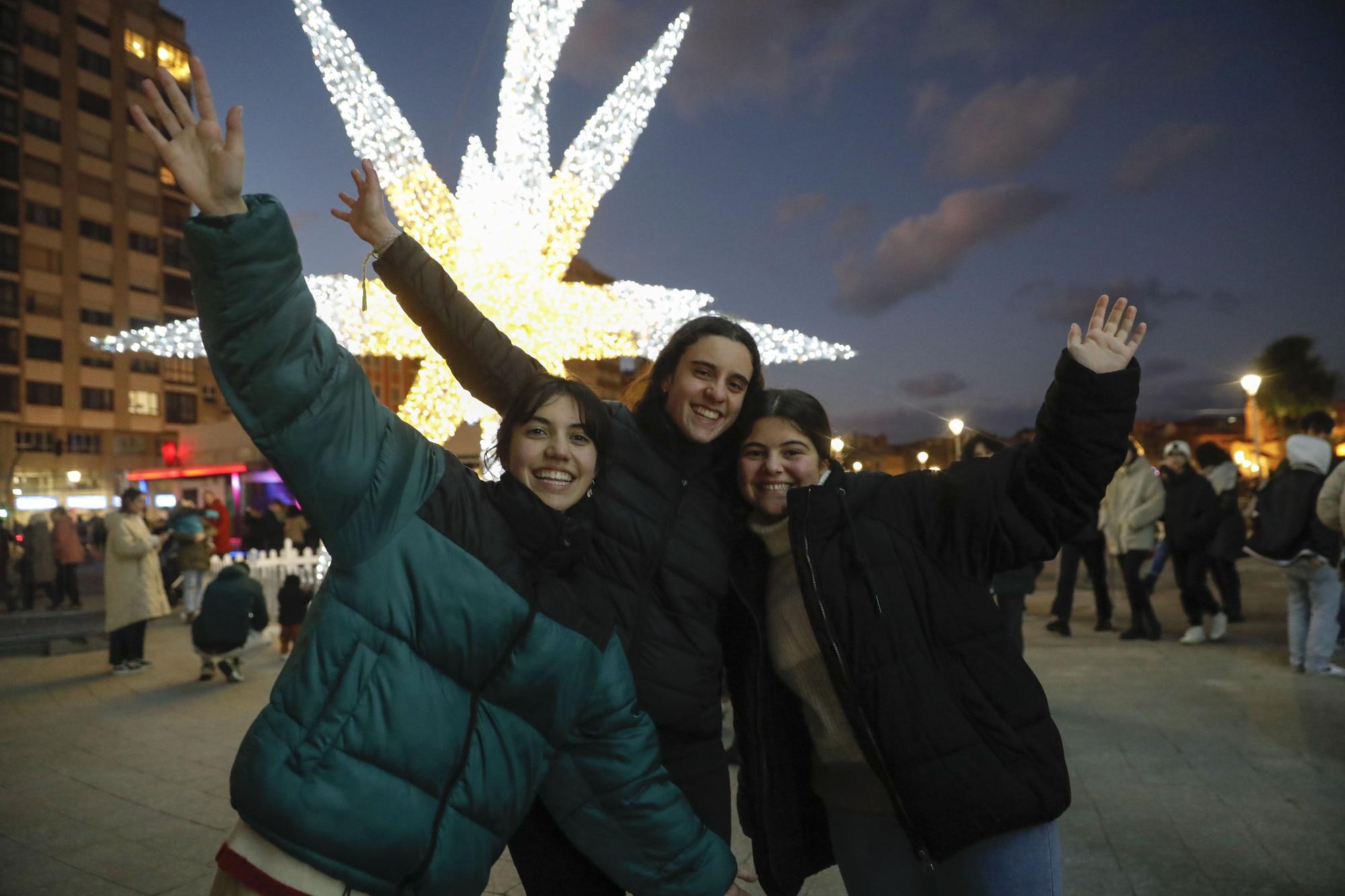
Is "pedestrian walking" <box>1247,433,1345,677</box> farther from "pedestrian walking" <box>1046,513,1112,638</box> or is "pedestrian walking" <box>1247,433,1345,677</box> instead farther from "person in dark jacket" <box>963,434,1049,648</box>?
"person in dark jacket" <box>963,434,1049,648</box>

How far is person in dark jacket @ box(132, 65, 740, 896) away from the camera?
4.49 ft

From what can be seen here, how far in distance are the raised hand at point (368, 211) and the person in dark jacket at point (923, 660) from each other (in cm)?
139

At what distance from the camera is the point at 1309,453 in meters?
6.72

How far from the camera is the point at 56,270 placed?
4644 centimetres

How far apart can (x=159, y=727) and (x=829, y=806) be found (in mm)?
6001

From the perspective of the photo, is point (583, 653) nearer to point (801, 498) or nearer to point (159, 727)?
point (801, 498)

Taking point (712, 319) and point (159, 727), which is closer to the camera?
point (712, 319)

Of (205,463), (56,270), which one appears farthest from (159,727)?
(56,270)

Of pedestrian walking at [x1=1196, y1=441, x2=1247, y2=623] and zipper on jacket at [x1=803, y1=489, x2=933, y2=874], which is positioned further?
pedestrian walking at [x1=1196, y1=441, x2=1247, y2=623]

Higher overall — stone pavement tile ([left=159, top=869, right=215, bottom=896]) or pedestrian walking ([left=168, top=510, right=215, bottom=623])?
pedestrian walking ([left=168, top=510, right=215, bottom=623])

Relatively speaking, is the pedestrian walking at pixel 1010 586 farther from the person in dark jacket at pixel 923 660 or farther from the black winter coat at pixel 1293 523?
the person in dark jacket at pixel 923 660

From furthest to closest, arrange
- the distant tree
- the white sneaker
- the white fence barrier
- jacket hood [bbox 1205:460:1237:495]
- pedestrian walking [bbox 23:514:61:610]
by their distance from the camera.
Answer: the distant tree < pedestrian walking [bbox 23:514:61:610] < the white fence barrier < jacket hood [bbox 1205:460:1237:495] < the white sneaker

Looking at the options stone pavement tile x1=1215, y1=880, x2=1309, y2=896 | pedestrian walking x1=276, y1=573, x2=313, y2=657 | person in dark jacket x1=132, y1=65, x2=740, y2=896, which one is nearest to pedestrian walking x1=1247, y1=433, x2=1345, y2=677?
stone pavement tile x1=1215, y1=880, x2=1309, y2=896

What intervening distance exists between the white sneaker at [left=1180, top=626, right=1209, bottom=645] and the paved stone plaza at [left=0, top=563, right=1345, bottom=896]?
0.15 metres
